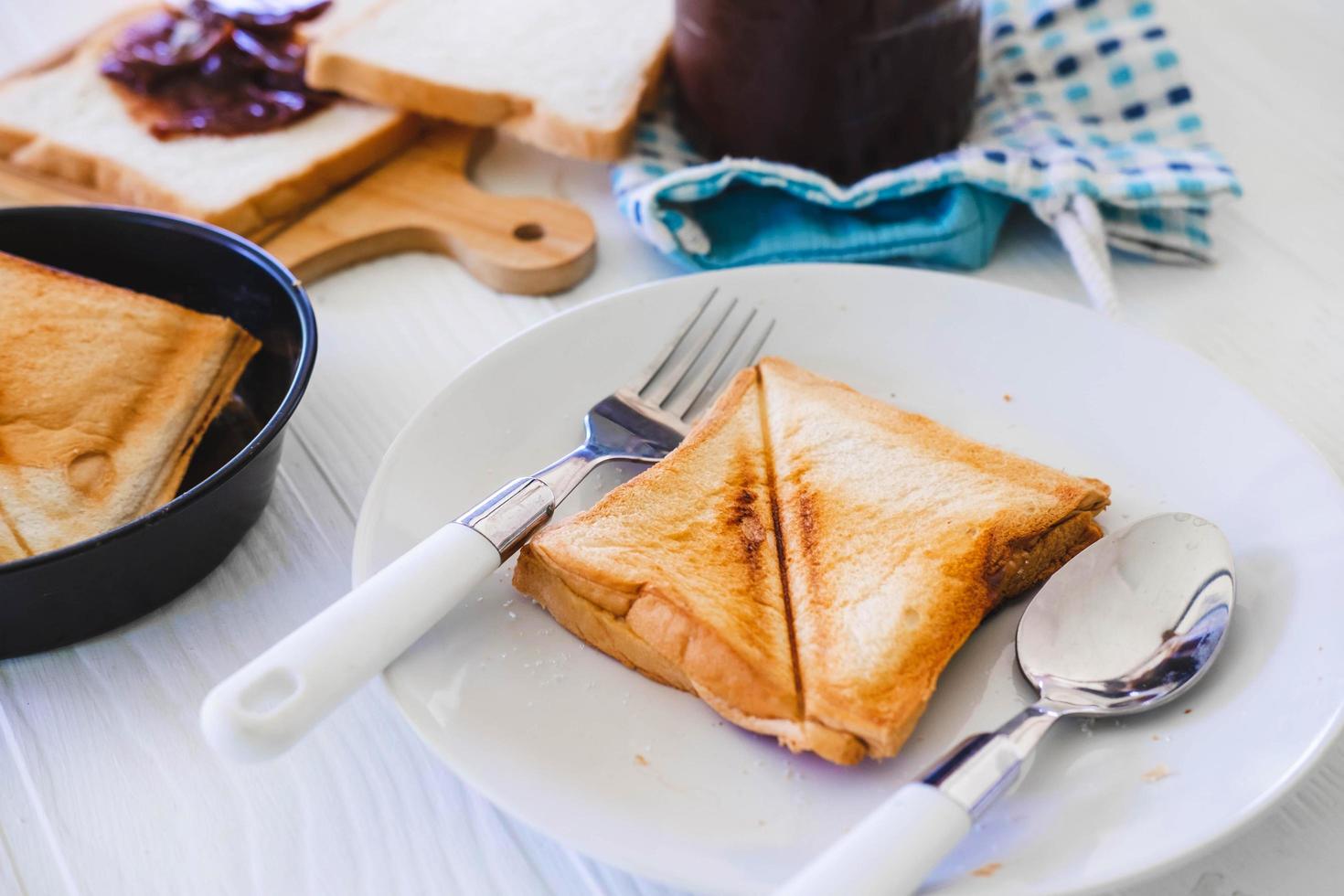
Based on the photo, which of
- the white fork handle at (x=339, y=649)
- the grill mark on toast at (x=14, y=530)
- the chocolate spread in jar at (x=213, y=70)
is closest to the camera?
the white fork handle at (x=339, y=649)

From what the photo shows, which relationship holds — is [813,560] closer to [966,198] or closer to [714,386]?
[714,386]

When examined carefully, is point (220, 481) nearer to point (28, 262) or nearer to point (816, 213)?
point (28, 262)

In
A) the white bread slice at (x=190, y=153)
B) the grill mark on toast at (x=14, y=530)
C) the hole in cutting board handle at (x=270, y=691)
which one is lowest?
the white bread slice at (x=190, y=153)

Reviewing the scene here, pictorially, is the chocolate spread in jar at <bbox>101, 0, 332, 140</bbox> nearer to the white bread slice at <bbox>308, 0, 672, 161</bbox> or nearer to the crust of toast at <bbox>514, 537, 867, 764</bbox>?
the white bread slice at <bbox>308, 0, 672, 161</bbox>

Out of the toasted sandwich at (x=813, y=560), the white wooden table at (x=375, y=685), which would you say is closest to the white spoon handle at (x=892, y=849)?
the toasted sandwich at (x=813, y=560)

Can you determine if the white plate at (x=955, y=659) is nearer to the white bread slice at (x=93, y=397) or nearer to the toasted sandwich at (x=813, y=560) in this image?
the toasted sandwich at (x=813, y=560)

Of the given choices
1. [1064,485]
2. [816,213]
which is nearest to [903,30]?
[816,213]
